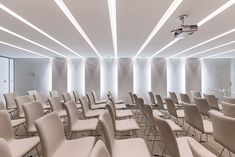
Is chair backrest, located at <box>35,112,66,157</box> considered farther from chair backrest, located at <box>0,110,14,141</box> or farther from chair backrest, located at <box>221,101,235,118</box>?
chair backrest, located at <box>221,101,235,118</box>

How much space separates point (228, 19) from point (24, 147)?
404 cm

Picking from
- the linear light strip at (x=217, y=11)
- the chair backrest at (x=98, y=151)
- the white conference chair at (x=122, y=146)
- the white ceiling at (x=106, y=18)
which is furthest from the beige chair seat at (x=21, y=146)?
the linear light strip at (x=217, y=11)

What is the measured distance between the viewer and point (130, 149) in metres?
2.52

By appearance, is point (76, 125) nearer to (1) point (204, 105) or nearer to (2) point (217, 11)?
(1) point (204, 105)

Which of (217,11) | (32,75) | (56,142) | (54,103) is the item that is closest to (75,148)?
(56,142)

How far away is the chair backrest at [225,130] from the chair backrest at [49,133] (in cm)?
200

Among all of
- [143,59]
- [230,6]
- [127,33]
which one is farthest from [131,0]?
[143,59]

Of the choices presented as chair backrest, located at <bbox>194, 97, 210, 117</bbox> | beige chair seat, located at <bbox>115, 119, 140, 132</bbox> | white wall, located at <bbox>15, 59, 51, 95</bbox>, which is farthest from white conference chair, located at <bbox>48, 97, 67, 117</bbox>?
white wall, located at <bbox>15, 59, 51, 95</bbox>

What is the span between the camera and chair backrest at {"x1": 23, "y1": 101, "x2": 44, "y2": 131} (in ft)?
10.9

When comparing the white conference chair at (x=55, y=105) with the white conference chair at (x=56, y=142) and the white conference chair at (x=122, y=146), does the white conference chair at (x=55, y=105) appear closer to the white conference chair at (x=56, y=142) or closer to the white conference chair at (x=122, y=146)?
the white conference chair at (x=56, y=142)

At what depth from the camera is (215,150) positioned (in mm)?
3896

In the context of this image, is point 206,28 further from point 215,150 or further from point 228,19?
point 215,150

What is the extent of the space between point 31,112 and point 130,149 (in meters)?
1.89

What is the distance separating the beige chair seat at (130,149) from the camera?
236cm
